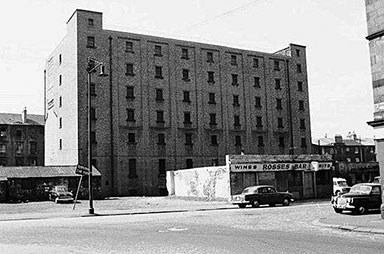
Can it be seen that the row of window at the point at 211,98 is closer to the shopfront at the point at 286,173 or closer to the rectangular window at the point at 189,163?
the rectangular window at the point at 189,163

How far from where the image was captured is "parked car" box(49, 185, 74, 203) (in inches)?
1625

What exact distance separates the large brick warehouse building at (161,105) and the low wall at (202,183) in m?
6.90

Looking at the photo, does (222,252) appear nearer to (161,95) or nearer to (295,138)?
(161,95)

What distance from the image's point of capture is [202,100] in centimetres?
6034

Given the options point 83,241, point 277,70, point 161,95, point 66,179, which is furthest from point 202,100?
point 83,241

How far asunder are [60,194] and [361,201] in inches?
1079

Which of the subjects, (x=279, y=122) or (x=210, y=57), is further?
(x=279, y=122)

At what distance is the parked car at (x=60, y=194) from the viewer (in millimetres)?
41281

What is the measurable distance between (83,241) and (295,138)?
55.7m

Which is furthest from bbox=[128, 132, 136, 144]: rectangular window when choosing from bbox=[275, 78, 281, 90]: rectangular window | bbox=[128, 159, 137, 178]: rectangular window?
bbox=[275, 78, 281, 90]: rectangular window

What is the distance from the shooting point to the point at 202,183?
42469mm

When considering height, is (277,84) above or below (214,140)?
above

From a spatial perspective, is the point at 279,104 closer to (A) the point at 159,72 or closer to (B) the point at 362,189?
(A) the point at 159,72

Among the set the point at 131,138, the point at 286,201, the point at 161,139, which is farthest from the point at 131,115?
the point at 286,201
